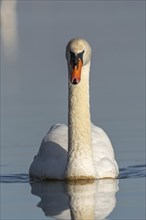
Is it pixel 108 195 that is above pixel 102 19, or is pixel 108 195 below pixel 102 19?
below

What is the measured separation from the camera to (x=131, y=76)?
2078 centimetres

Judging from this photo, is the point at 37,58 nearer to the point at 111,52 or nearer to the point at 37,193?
the point at 111,52

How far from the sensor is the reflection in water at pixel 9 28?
26.0 meters

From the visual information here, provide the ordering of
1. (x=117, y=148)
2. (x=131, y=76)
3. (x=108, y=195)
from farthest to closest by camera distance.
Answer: (x=131, y=76) → (x=117, y=148) → (x=108, y=195)

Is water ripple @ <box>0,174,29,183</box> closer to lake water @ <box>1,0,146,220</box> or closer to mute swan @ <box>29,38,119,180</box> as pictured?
lake water @ <box>1,0,146,220</box>

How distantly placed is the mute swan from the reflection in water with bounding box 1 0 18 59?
9.73 m

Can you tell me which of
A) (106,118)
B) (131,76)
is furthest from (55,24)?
(106,118)

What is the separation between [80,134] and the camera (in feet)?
48.3

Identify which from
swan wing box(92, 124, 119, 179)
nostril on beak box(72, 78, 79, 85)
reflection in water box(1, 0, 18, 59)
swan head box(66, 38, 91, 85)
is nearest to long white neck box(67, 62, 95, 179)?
swan wing box(92, 124, 119, 179)

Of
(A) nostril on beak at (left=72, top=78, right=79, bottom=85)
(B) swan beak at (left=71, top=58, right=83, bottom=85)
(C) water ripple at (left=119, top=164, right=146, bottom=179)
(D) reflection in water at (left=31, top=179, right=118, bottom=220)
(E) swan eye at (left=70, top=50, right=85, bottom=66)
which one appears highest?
(E) swan eye at (left=70, top=50, right=85, bottom=66)

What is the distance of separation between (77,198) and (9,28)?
53.5 feet

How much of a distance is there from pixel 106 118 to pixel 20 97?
102 inches

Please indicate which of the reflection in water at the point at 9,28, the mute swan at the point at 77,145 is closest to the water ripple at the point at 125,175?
the mute swan at the point at 77,145

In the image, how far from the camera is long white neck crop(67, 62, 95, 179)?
14.4 m
